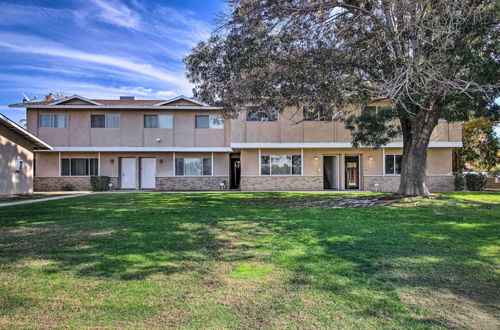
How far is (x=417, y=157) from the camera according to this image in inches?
455

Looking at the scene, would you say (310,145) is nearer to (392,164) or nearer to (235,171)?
(392,164)

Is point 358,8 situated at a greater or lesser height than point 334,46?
greater

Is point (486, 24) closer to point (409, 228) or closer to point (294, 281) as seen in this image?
point (409, 228)

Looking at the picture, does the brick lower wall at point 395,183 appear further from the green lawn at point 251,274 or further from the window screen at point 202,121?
the green lawn at point 251,274

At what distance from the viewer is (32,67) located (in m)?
21.8

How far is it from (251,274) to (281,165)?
1553cm

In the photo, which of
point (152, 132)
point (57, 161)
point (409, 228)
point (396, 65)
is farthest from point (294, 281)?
point (57, 161)

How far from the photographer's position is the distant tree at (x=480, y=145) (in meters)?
22.0

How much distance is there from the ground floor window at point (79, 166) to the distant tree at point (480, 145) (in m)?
25.7

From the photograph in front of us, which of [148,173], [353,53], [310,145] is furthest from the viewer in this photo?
[148,173]

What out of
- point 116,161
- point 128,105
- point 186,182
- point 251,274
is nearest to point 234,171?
point 186,182

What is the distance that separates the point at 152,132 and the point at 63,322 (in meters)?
18.6

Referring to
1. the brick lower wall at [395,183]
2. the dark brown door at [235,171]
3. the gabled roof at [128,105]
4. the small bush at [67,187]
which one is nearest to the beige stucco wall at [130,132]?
the gabled roof at [128,105]

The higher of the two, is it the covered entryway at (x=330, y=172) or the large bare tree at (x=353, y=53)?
the large bare tree at (x=353, y=53)
